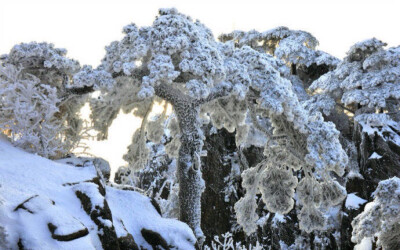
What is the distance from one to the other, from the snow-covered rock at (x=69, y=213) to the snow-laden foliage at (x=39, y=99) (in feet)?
2.18

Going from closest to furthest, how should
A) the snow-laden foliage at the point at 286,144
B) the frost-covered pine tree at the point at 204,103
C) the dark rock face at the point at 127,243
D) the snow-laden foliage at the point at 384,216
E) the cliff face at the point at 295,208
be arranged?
the dark rock face at the point at 127,243, the frost-covered pine tree at the point at 204,103, the snow-laden foliage at the point at 384,216, the snow-laden foliage at the point at 286,144, the cliff face at the point at 295,208

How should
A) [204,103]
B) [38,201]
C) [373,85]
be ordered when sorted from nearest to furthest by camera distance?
1. [38,201]
2. [204,103]
3. [373,85]

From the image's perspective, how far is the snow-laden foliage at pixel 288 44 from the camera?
21625mm

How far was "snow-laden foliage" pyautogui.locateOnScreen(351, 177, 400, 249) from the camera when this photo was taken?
889 cm

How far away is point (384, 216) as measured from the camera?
8930mm

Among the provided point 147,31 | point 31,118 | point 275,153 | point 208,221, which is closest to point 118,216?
point 31,118

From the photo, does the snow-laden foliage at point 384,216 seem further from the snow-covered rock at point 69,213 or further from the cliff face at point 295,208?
the cliff face at point 295,208

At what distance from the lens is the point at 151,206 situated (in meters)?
6.61

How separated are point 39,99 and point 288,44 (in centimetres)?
1687

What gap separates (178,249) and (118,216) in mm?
1022

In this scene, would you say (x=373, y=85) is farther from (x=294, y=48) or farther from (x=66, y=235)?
(x=66, y=235)

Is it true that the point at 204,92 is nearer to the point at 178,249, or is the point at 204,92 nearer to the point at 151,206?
the point at 151,206

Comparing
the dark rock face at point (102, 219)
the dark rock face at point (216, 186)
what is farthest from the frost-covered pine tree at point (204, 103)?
the dark rock face at point (216, 186)

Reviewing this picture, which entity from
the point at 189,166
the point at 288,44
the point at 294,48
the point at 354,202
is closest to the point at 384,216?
the point at 189,166
